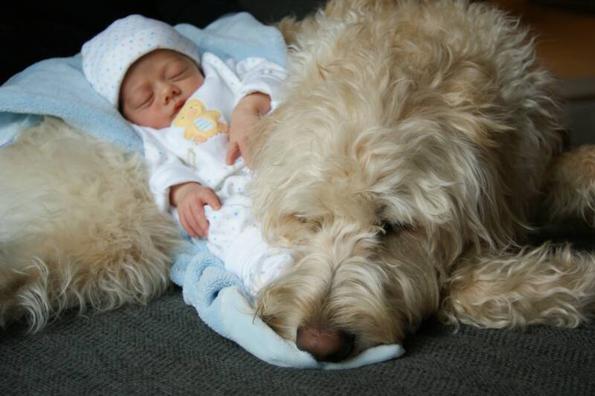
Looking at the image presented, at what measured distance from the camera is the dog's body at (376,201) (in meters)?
1.24

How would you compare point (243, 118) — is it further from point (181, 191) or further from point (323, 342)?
point (323, 342)

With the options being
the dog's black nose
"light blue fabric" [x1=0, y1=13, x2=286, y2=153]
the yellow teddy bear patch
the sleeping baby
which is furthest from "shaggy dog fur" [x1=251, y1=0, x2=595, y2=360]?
"light blue fabric" [x1=0, y1=13, x2=286, y2=153]

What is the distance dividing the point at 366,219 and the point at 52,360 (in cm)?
60

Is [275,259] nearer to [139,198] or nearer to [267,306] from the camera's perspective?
[267,306]

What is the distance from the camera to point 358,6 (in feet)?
6.00

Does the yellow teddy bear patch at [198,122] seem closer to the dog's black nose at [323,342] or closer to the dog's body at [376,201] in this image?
the dog's body at [376,201]

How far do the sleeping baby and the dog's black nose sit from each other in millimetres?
280

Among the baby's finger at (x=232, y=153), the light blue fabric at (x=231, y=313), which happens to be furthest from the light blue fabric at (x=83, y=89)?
the light blue fabric at (x=231, y=313)

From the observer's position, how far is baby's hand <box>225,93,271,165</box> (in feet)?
5.48

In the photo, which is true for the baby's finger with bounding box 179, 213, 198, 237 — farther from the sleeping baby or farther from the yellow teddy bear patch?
the yellow teddy bear patch

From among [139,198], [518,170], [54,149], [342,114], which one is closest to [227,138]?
[139,198]

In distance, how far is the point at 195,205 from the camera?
1596mm

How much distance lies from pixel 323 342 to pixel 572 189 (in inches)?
32.0

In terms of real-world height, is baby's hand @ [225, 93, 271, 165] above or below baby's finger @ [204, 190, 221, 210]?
above
